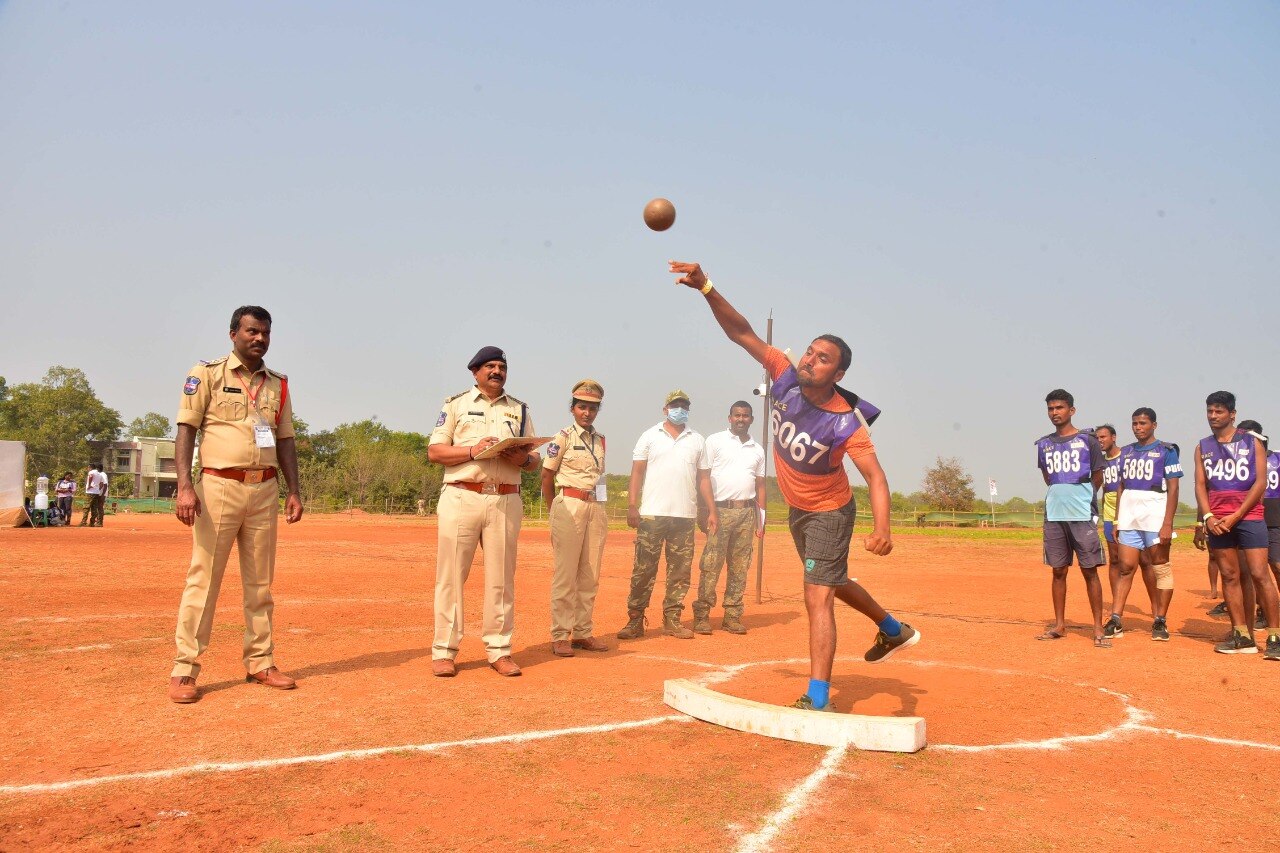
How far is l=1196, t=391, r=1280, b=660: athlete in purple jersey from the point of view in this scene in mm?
8469

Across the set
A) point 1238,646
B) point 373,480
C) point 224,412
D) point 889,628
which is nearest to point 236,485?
point 224,412

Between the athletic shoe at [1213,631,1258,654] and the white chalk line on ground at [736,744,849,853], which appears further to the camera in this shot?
the athletic shoe at [1213,631,1258,654]

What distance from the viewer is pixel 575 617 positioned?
25.9 ft

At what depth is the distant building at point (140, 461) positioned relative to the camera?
3383 inches

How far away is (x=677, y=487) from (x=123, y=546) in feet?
48.8

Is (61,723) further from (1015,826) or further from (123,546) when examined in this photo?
(123,546)

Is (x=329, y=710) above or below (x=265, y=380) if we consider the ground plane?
below

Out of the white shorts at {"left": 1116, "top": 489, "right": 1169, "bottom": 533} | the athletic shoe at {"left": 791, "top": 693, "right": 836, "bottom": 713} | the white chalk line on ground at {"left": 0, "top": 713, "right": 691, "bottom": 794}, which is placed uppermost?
the white shorts at {"left": 1116, "top": 489, "right": 1169, "bottom": 533}

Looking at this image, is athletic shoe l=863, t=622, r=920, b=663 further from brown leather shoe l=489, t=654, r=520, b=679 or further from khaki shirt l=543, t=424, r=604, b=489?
khaki shirt l=543, t=424, r=604, b=489

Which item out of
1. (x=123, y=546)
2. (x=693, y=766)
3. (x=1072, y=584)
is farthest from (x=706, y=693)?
(x=123, y=546)

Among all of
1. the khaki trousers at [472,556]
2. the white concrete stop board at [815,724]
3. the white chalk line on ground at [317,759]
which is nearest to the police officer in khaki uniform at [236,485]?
the khaki trousers at [472,556]

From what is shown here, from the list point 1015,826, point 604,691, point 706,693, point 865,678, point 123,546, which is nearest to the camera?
point 1015,826

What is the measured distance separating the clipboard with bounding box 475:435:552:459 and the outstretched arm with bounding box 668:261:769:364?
1626 mm

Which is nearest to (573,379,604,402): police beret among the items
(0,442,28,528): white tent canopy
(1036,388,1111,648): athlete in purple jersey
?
(1036,388,1111,648): athlete in purple jersey
